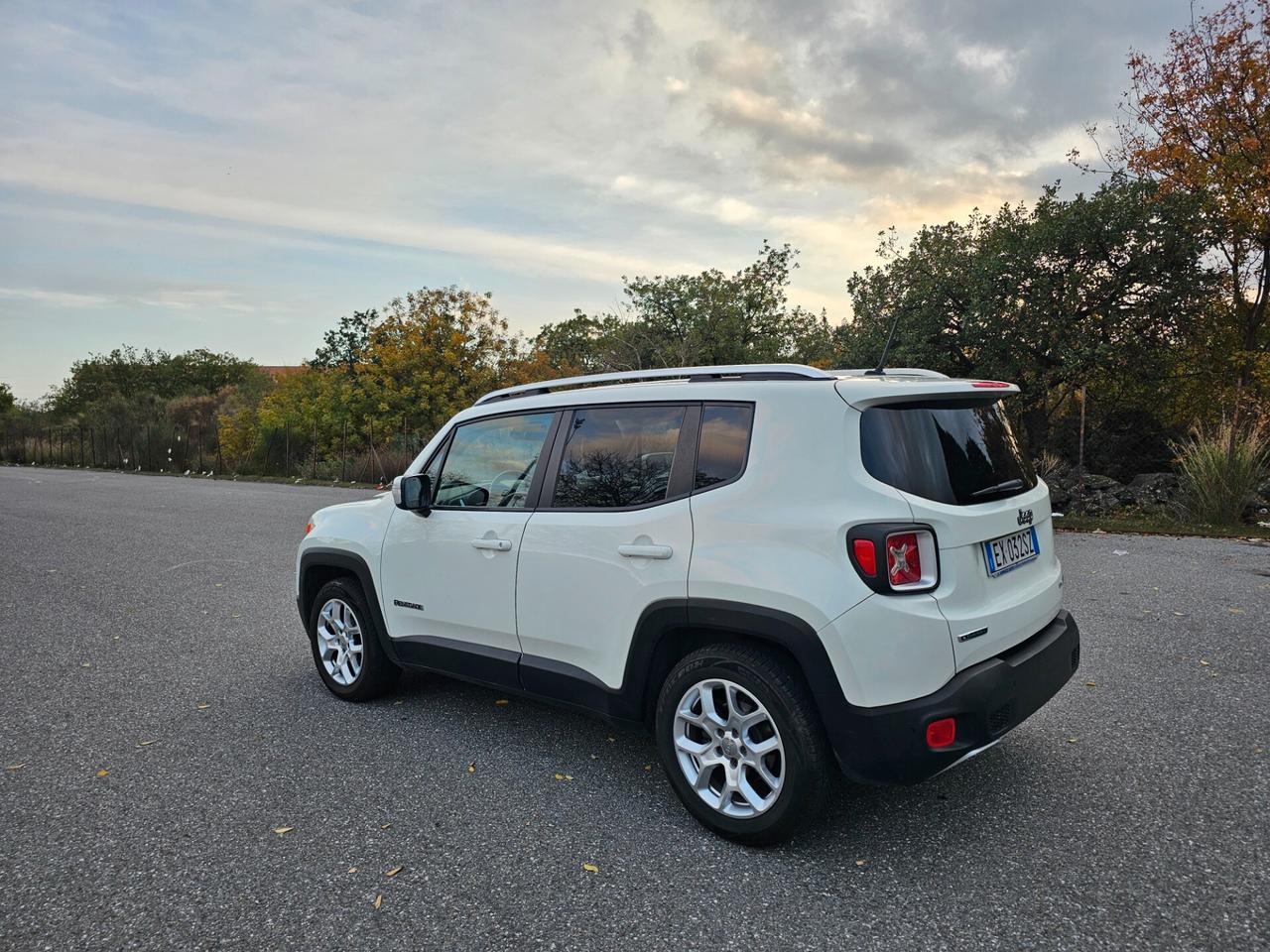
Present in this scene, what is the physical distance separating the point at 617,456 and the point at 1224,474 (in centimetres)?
1172

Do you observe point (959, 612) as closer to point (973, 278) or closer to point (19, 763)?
point (19, 763)

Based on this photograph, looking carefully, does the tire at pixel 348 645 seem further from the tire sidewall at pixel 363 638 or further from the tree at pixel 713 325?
the tree at pixel 713 325

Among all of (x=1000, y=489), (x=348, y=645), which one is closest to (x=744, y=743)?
(x=1000, y=489)

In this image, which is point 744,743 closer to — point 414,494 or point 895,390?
point 895,390

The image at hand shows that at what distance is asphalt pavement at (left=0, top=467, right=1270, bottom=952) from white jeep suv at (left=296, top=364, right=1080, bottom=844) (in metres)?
0.38

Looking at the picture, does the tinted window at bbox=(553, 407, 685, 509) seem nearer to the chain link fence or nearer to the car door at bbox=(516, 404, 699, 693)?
the car door at bbox=(516, 404, 699, 693)

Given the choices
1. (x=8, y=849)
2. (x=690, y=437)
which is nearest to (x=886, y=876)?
(x=690, y=437)

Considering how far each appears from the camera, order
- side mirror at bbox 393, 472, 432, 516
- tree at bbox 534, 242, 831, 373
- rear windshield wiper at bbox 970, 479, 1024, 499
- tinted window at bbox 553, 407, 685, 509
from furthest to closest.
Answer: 1. tree at bbox 534, 242, 831, 373
2. side mirror at bbox 393, 472, 432, 516
3. tinted window at bbox 553, 407, 685, 509
4. rear windshield wiper at bbox 970, 479, 1024, 499

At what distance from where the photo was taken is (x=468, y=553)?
12.8 feet

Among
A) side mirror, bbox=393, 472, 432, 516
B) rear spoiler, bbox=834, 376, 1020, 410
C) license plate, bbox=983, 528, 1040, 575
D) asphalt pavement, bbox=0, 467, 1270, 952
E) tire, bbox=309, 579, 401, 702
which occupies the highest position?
rear spoiler, bbox=834, 376, 1020, 410

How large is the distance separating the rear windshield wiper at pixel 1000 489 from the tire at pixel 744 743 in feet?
3.16

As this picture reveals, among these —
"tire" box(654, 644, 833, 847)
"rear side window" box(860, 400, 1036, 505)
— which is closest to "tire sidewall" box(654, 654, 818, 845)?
"tire" box(654, 644, 833, 847)

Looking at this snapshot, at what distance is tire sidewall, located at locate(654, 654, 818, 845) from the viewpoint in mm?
2807

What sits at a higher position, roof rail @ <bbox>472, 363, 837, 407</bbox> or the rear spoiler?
roof rail @ <bbox>472, 363, 837, 407</bbox>
